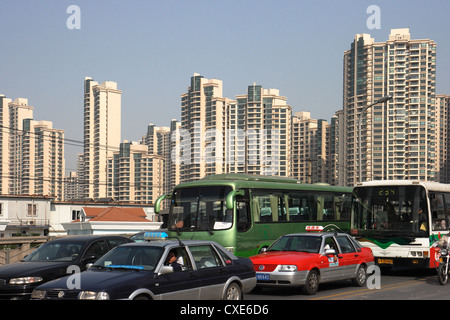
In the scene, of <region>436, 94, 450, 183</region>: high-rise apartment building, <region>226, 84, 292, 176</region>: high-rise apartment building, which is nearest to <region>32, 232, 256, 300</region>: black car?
<region>226, 84, 292, 176</region>: high-rise apartment building

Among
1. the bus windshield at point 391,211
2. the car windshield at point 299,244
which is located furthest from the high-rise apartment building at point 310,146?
the car windshield at point 299,244

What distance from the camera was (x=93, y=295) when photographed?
30.3 feet

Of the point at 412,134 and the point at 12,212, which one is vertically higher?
the point at 412,134

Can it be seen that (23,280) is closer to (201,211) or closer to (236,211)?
(201,211)

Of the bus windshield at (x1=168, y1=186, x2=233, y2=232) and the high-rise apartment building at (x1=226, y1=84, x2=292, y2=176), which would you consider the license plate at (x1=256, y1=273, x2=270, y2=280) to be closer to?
the bus windshield at (x1=168, y1=186, x2=233, y2=232)

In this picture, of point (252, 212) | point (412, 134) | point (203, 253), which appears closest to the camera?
point (203, 253)

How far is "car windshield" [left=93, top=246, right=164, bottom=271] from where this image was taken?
10.4 meters

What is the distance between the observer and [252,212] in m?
19.8

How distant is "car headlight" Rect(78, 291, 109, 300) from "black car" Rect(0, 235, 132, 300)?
335 centimetres

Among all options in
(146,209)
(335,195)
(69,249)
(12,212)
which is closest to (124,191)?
(146,209)

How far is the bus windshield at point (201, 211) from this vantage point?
738 inches

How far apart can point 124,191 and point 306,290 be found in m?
143

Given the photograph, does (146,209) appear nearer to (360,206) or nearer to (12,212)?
(12,212)
